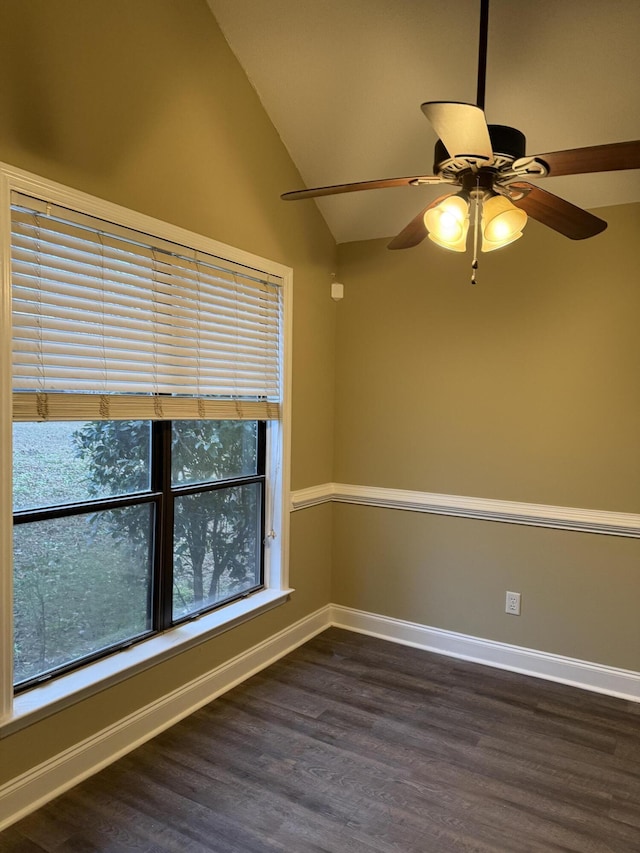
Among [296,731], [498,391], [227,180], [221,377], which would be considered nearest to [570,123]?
[498,391]

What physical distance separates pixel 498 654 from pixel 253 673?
1.31 m

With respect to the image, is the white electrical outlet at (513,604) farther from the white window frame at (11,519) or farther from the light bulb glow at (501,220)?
the light bulb glow at (501,220)

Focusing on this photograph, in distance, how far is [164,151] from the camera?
2.40 metres

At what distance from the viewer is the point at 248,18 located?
255 cm

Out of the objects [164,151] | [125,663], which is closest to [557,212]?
[164,151]

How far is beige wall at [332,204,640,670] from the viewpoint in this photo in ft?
9.50

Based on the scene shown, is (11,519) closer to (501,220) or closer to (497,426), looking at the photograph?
(501,220)

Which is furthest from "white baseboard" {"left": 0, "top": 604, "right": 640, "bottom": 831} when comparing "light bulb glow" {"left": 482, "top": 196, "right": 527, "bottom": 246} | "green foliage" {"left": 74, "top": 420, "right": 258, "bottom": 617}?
"light bulb glow" {"left": 482, "top": 196, "right": 527, "bottom": 246}

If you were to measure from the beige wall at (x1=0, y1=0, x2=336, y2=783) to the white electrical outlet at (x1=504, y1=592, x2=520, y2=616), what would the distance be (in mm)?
1109

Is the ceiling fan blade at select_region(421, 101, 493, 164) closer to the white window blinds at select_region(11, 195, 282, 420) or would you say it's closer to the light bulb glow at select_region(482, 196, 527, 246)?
the light bulb glow at select_region(482, 196, 527, 246)

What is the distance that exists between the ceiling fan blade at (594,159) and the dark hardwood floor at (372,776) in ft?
6.81

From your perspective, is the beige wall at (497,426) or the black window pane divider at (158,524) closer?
the black window pane divider at (158,524)

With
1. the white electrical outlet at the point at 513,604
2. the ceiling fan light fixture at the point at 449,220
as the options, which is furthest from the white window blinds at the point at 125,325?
the white electrical outlet at the point at 513,604

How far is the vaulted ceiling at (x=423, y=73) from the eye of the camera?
88.5 inches
